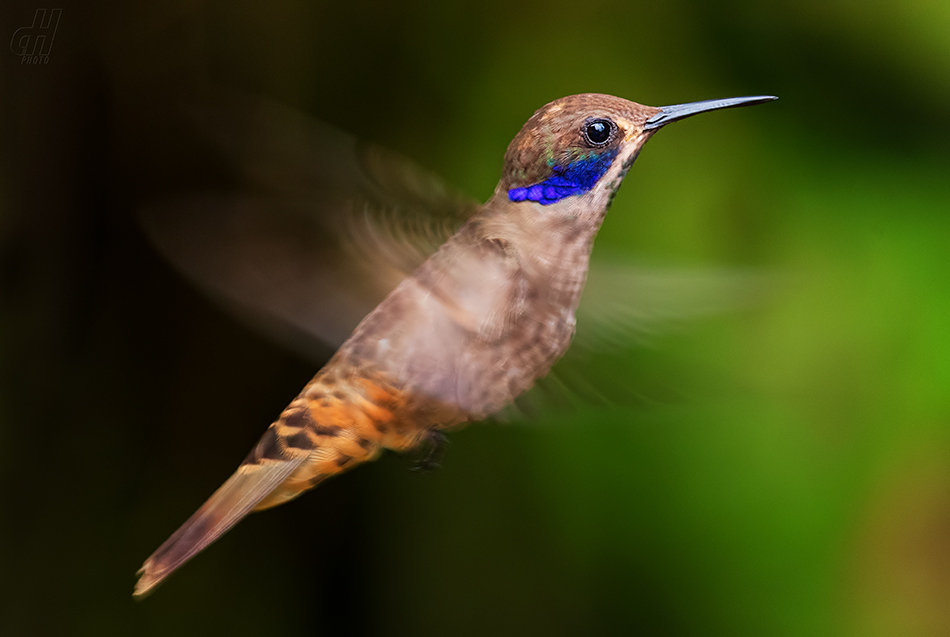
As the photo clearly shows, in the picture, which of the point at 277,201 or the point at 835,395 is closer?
the point at 277,201

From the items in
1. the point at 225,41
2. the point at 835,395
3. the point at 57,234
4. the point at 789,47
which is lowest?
the point at 57,234

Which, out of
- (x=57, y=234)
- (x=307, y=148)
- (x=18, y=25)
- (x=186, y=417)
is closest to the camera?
(x=307, y=148)

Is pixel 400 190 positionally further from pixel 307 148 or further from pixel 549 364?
pixel 549 364

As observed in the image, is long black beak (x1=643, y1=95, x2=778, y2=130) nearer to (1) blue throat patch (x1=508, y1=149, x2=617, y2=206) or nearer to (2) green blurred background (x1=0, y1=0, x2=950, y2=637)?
(1) blue throat patch (x1=508, y1=149, x2=617, y2=206)

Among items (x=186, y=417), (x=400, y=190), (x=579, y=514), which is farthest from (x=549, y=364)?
(x=186, y=417)
